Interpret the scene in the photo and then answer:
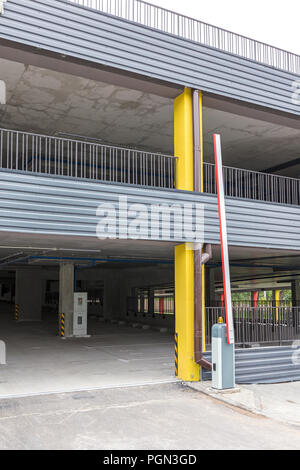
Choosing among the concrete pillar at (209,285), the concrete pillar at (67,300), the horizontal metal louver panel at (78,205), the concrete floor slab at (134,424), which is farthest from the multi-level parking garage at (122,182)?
the concrete pillar at (209,285)

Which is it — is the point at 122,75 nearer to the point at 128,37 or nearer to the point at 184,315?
the point at 128,37

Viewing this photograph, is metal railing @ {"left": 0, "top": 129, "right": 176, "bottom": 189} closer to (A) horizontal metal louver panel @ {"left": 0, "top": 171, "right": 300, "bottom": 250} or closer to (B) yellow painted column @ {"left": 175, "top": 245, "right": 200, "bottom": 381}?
(A) horizontal metal louver panel @ {"left": 0, "top": 171, "right": 300, "bottom": 250}

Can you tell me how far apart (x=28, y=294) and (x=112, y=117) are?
63.9ft

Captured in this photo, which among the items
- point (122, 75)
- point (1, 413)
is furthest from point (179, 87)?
point (1, 413)

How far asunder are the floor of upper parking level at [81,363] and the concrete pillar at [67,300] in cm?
64

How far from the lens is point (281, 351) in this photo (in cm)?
1180

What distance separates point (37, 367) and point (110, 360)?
2.37 metres

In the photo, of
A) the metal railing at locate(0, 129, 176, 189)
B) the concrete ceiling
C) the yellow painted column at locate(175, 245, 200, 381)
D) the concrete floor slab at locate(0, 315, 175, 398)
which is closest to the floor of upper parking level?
the concrete floor slab at locate(0, 315, 175, 398)

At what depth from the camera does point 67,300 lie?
67.9 feet

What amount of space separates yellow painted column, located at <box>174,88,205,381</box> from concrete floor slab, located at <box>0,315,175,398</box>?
24.1 inches

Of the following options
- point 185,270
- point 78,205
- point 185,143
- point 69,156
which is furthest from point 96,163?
point 185,270

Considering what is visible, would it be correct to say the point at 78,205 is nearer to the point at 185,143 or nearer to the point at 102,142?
the point at 185,143

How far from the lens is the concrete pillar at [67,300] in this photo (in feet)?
66.8
